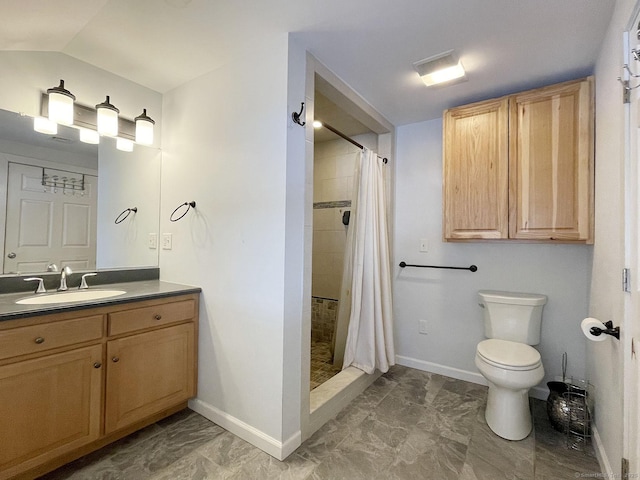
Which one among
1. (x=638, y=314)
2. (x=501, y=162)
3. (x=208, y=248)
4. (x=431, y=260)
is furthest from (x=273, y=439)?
(x=501, y=162)

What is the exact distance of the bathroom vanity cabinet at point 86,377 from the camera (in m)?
1.30

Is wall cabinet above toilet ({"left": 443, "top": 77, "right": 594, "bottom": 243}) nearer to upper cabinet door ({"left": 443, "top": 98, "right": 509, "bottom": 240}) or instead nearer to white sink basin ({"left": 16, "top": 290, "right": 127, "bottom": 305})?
upper cabinet door ({"left": 443, "top": 98, "right": 509, "bottom": 240})

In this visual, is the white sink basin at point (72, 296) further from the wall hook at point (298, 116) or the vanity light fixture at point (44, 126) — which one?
the wall hook at point (298, 116)

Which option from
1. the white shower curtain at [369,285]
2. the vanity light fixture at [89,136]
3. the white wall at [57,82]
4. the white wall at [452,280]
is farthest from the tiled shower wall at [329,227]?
the vanity light fixture at [89,136]

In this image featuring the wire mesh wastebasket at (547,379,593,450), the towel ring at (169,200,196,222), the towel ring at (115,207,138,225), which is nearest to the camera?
the wire mesh wastebasket at (547,379,593,450)

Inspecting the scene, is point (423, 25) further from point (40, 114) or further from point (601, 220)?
point (40, 114)

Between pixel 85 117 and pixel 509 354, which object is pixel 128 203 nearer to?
pixel 85 117

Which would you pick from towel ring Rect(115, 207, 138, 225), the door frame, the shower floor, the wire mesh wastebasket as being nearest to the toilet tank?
the wire mesh wastebasket

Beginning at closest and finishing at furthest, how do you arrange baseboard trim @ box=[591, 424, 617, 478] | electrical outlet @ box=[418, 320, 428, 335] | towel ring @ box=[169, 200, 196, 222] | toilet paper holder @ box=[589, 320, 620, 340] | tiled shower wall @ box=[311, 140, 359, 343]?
toilet paper holder @ box=[589, 320, 620, 340], baseboard trim @ box=[591, 424, 617, 478], towel ring @ box=[169, 200, 196, 222], electrical outlet @ box=[418, 320, 428, 335], tiled shower wall @ box=[311, 140, 359, 343]

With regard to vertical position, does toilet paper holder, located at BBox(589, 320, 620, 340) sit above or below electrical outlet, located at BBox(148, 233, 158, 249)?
below

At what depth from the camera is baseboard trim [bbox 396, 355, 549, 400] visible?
2.23m

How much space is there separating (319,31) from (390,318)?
208cm

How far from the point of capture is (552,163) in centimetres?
191

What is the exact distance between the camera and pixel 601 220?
161cm
